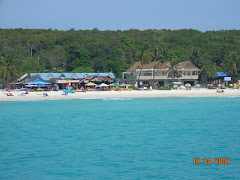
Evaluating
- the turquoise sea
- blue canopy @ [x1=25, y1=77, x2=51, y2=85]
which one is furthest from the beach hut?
the turquoise sea

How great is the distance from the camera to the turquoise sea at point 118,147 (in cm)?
1276

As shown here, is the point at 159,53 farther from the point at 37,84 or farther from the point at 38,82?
the point at 37,84

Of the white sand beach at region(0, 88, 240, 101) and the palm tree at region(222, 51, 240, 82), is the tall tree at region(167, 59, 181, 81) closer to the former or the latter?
the white sand beach at region(0, 88, 240, 101)

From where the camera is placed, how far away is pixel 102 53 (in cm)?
7488

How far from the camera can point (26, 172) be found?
42.1 ft

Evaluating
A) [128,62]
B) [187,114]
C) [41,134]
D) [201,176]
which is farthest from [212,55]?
[201,176]

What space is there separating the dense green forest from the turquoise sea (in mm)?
34511

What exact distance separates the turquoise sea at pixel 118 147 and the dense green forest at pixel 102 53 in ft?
113

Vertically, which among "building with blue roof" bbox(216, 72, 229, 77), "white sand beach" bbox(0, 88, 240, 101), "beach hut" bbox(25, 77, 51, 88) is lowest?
"white sand beach" bbox(0, 88, 240, 101)

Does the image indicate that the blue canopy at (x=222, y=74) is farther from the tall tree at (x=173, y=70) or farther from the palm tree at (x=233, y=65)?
the tall tree at (x=173, y=70)

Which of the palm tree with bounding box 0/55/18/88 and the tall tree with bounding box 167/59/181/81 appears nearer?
the palm tree with bounding box 0/55/18/88

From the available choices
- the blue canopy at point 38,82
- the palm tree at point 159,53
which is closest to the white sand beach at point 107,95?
the blue canopy at point 38,82

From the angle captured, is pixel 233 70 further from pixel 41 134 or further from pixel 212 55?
pixel 41 134

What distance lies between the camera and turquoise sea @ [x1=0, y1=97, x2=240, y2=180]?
41.9ft
